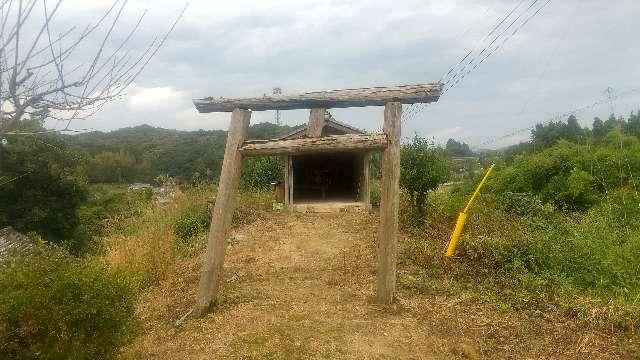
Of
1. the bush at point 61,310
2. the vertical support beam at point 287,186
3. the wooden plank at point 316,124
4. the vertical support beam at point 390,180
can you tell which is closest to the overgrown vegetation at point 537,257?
the vertical support beam at point 390,180

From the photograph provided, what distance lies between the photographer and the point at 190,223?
10641 millimetres

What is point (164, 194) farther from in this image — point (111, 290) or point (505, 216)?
point (111, 290)

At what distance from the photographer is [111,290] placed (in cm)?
397

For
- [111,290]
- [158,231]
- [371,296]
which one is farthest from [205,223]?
[111,290]

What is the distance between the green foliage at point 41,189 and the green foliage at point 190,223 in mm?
14809

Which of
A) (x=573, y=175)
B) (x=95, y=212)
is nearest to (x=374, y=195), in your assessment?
(x=573, y=175)

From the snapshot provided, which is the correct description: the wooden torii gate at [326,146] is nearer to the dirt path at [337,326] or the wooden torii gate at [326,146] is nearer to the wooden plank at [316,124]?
the dirt path at [337,326]

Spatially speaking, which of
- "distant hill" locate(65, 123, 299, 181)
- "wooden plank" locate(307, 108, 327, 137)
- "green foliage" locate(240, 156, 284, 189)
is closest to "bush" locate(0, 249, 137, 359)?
"wooden plank" locate(307, 108, 327, 137)

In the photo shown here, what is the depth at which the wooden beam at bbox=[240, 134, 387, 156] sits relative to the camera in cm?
525

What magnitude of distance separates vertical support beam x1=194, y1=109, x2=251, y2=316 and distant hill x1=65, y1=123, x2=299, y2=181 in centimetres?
1263

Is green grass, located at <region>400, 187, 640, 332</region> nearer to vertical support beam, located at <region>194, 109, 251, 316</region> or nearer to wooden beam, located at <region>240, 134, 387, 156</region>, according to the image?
wooden beam, located at <region>240, 134, 387, 156</region>

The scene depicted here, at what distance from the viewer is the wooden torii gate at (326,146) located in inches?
207

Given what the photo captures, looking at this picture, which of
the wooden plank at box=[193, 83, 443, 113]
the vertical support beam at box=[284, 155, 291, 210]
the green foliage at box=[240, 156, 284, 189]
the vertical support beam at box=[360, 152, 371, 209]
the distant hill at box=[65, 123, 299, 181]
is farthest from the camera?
the distant hill at box=[65, 123, 299, 181]

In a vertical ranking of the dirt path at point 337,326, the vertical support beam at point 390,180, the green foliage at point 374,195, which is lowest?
the dirt path at point 337,326
